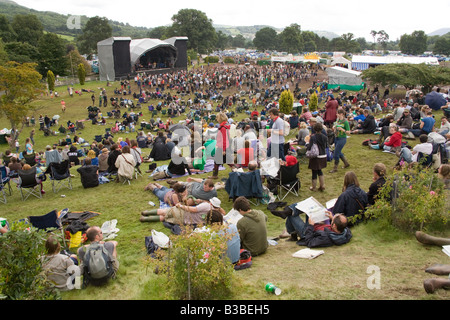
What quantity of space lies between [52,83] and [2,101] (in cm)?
1840

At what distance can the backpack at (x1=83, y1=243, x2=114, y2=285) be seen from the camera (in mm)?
4301

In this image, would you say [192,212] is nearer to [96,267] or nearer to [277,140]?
[96,267]

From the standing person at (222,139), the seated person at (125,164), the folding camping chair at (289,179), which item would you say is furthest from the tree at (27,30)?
the folding camping chair at (289,179)

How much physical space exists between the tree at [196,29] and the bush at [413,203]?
77.9 m

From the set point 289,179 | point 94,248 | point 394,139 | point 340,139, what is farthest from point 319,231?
point 394,139

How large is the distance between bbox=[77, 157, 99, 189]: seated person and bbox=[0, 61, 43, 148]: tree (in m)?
A: 13.3

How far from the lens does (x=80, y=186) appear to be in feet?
32.5

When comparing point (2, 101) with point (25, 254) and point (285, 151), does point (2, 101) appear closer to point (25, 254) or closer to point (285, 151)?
point (285, 151)

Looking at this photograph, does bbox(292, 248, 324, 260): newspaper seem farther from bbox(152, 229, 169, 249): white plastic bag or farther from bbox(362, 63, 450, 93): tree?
bbox(362, 63, 450, 93): tree

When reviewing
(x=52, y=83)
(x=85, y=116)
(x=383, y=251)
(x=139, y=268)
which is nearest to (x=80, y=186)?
(x=139, y=268)

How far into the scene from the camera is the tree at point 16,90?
768 inches

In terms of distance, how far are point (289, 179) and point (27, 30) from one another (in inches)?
2840

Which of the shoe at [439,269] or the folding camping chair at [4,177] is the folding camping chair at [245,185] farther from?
the folding camping chair at [4,177]

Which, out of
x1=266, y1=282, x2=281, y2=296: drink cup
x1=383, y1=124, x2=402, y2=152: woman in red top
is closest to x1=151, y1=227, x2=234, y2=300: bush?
x1=266, y1=282, x2=281, y2=296: drink cup
